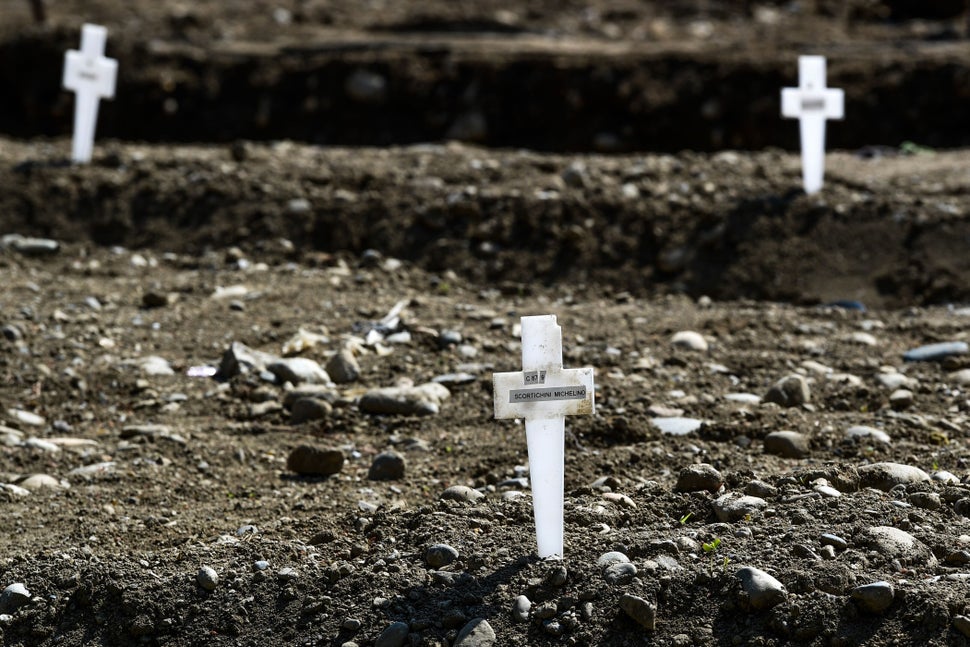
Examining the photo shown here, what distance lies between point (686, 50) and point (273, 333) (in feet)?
21.1

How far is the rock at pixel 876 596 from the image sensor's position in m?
3.56

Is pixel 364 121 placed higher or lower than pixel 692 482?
higher

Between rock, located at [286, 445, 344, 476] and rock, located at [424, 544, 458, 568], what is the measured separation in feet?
3.88

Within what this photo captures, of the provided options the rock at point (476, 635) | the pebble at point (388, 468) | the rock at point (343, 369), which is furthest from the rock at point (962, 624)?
the rock at point (343, 369)

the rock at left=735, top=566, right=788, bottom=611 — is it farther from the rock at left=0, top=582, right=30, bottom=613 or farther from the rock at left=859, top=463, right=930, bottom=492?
the rock at left=0, top=582, right=30, bottom=613

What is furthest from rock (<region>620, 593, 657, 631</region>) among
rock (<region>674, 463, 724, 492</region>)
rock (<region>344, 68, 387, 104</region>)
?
rock (<region>344, 68, 387, 104</region>)

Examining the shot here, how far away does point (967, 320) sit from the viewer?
683cm

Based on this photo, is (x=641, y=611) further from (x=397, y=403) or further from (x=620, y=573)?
(x=397, y=403)

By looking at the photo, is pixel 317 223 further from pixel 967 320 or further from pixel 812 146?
pixel 967 320

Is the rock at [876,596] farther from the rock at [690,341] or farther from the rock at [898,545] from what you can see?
the rock at [690,341]

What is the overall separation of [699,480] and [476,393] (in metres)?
1.58

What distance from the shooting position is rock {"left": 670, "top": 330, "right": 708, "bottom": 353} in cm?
629

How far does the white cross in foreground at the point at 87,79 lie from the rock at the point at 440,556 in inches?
226

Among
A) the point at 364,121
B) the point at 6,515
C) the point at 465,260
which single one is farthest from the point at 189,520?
the point at 364,121
